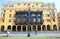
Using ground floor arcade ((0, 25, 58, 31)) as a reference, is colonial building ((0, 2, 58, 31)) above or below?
above

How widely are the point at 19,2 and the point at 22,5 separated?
196 centimetres

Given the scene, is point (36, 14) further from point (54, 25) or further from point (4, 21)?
point (4, 21)

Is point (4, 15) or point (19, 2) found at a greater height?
point (19, 2)

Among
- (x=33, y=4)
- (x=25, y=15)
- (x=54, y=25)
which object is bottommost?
(x=54, y=25)

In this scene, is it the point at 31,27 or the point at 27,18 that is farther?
the point at 31,27

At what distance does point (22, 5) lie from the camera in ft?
220

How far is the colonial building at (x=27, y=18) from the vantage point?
63.6 meters

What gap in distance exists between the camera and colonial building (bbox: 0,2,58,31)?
209 ft

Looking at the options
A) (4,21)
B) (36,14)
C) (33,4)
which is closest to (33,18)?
(36,14)

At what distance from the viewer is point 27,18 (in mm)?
63281

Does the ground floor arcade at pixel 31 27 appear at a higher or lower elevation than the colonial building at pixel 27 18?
lower

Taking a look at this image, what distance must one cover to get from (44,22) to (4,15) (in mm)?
15914

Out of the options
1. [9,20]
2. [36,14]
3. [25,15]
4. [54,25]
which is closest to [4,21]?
[9,20]

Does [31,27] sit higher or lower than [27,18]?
lower
